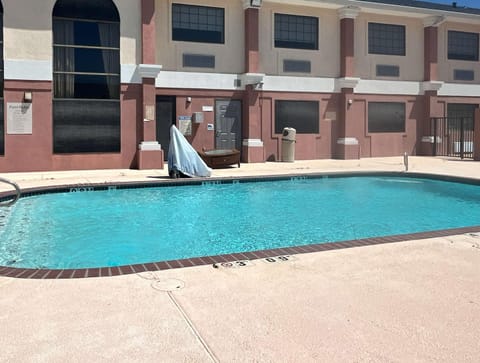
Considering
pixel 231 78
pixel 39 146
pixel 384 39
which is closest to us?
pixel 39 146

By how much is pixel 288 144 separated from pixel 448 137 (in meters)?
9.05

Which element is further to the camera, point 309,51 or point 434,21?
point 434,21

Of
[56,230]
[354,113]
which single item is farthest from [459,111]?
[56,230]

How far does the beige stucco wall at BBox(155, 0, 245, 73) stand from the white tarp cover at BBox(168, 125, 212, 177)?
16.6 ft

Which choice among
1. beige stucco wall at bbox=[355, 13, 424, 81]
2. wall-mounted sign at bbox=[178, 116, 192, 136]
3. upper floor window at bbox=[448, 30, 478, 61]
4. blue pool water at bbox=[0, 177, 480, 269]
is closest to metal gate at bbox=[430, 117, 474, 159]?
beige stucco wall at bbox=[355, 13, 424, 81]

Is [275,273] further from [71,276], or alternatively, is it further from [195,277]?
[71,276]

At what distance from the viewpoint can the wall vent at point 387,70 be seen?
72.7 ft

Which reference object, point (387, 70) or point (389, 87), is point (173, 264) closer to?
point (389, 87)

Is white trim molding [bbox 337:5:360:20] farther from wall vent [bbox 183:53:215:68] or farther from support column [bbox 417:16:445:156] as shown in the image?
wall vent [bbox 183:53:215:68]

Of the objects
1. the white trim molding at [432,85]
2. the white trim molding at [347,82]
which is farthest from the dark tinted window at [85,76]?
the white trim molding at [432,85]

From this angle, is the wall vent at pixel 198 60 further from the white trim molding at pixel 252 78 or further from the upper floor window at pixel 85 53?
the upper floor window at pixel 85 53

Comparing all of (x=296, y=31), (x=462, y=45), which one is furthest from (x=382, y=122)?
(x=462, y=45)

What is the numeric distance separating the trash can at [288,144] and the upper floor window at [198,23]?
452cm

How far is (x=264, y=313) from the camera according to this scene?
12.4 ft
